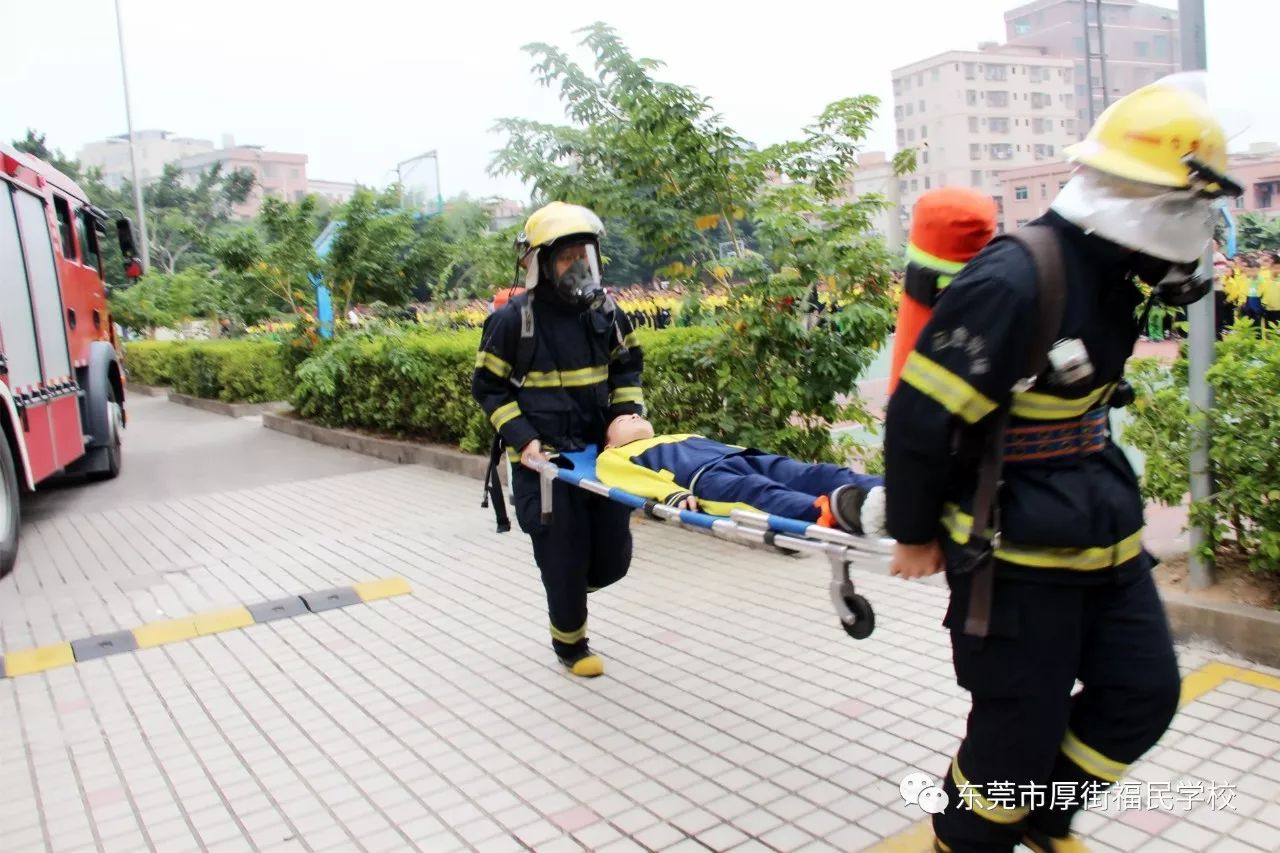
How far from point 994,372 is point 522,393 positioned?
2.67 meters

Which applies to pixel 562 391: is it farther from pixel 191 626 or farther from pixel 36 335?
pixel 36 335

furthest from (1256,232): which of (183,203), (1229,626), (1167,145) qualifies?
(183,203)

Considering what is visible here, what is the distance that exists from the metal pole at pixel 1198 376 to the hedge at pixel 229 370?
1243 cm

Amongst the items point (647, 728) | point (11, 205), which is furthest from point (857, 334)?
point (11, 205)

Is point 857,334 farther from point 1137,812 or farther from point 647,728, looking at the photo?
point 1137,812

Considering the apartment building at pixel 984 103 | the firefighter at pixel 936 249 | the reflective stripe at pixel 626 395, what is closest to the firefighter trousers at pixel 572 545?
the reflective stripe at pixel 626 395

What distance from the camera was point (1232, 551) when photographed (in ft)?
15.7

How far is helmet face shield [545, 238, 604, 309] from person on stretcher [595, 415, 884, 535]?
2.29 ft

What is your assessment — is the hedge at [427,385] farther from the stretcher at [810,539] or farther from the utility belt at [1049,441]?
the utility belt at [1049,441]

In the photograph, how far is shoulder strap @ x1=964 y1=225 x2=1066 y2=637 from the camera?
2.22 m

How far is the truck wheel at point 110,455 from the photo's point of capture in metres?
11.0

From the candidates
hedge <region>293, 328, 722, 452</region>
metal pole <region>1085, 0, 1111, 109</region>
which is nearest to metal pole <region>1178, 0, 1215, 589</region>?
metal pole <region>1085, 0, 1111, 109</region>

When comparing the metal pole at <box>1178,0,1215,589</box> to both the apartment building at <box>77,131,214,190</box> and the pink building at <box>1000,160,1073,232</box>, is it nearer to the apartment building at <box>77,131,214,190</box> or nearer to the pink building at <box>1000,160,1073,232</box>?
the pink building at <box>1000,160,1073,232</box>

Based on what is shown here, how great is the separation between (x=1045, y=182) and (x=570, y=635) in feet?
9.07
